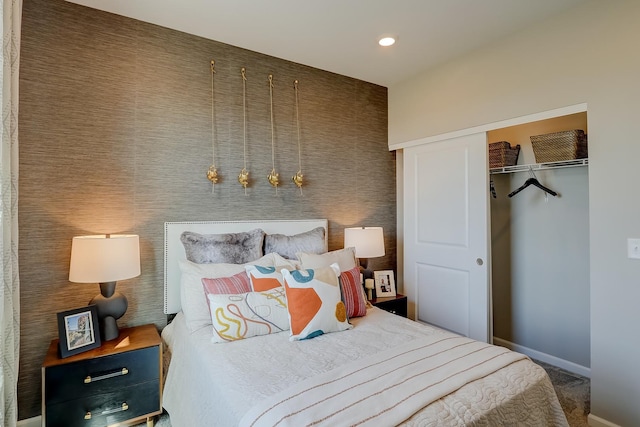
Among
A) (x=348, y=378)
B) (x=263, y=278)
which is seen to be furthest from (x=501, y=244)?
(x=348, y=378)

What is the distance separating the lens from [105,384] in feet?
6.11

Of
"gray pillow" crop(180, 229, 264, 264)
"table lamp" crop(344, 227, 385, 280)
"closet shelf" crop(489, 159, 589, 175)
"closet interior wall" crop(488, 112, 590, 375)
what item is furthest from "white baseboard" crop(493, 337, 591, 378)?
"gray pillow" crop(180, 229, 264, 264)

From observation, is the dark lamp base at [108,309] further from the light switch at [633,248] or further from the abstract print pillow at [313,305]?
the light switch at [633,248]

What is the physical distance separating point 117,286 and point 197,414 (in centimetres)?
117

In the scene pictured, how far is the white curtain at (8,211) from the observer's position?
1.19 m

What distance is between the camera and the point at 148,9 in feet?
7.25

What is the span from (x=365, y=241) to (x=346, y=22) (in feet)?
5.53

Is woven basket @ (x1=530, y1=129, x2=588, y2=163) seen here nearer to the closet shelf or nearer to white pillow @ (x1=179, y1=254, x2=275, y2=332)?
the closet shelf

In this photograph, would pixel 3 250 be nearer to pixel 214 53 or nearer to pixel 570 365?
pixel 214 53

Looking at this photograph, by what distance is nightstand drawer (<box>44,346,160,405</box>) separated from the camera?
5.74 ft

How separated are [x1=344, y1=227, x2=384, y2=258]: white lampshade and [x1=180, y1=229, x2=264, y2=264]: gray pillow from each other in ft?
2.69

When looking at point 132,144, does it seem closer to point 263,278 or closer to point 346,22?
point 263,278

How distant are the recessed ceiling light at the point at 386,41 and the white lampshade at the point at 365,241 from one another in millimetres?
1483

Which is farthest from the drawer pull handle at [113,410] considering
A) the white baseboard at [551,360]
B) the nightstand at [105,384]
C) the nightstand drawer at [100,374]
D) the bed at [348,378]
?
the white baseboard at [551,360]
